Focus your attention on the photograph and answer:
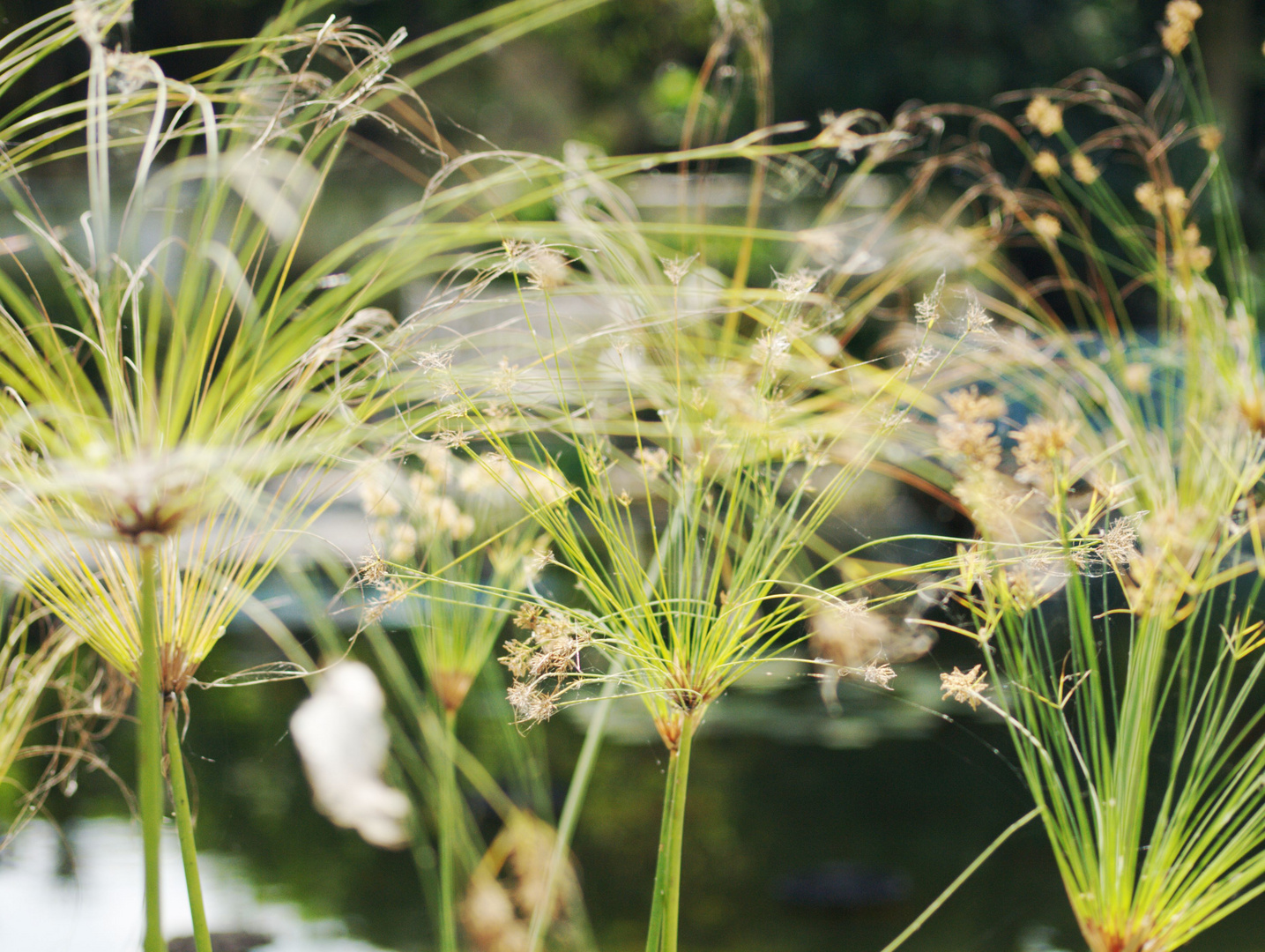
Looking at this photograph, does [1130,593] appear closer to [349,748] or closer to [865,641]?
[865,641]

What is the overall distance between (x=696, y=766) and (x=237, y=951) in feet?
2.11

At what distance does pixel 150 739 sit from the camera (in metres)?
0.44

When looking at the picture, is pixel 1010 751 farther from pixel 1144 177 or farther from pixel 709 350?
pixel 1144 177

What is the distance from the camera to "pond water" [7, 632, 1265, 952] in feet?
3.22

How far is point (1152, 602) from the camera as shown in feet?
1.89

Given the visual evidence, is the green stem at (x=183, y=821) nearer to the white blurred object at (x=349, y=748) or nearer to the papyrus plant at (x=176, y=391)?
the papyrus plant at (x=176, y=391)

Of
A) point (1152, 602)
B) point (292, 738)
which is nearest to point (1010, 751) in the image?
point (1152, 602)

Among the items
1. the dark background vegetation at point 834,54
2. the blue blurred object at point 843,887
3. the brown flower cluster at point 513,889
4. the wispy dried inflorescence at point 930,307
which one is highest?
the dark background vegetation at point 834,54

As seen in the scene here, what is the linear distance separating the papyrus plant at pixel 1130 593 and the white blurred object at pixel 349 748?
676mm

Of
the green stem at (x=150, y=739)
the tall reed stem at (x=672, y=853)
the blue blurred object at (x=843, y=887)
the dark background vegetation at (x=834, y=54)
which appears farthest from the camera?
the dark background vegetation at (x=834, y=54)

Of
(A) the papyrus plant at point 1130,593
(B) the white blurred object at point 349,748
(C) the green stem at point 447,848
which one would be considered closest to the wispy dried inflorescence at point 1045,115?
(A) the papyrus plant at point 1130,593

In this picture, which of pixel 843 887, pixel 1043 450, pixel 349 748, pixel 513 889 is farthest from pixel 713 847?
pixel 1043 450

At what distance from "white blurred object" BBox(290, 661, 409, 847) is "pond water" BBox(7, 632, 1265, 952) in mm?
29

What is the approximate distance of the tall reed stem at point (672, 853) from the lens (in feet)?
1.77
